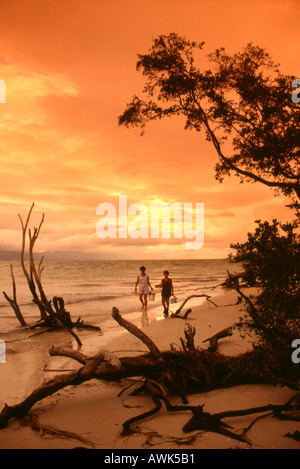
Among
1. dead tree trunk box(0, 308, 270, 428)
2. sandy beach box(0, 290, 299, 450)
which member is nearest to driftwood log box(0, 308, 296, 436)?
dead tree trunk box(0, 308, 270, 428)

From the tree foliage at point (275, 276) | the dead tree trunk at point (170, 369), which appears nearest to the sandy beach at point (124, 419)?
the dead tree trunk at point (170, 369)

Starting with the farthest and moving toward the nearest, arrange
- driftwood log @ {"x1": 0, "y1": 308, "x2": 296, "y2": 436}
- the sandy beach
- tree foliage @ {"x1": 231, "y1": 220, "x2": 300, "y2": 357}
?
driftwood log @ {"x1": 0, "y1": 308, "x2": 296, "y2": 436}
tree foliage @ {"x1": 231, "y1": 220, "x2": 300, "y2": 357}
the sandy beach

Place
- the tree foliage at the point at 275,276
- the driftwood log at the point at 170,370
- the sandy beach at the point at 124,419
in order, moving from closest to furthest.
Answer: the sandy beach at the point at 124,419 → the tree foliage at the point at 275,276 → the driftwood log at the point at 170,370

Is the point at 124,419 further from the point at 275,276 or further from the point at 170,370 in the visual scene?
the point at 275,276

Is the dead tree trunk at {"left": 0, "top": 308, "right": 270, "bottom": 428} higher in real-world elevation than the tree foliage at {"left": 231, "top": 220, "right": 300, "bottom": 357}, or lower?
lower

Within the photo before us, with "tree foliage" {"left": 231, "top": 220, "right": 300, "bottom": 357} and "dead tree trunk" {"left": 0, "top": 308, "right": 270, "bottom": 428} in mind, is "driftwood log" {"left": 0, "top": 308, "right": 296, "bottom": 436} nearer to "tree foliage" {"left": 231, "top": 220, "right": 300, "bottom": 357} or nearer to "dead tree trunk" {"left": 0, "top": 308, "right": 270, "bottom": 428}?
"dead tree trunk" {"left": 0, "top": 308, "right": 270, "bottom": 428}

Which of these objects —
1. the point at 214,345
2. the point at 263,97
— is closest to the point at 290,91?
the point at 263,97

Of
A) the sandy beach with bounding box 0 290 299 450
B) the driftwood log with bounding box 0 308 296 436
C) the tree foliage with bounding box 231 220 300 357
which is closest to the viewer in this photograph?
the sandy beach with bounding box 0 290 299 450

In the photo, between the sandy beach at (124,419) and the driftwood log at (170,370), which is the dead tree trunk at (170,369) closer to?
the driftwood log at (170,370)

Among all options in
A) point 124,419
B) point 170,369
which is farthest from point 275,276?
point 124,419

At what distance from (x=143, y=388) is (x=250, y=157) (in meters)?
7.73

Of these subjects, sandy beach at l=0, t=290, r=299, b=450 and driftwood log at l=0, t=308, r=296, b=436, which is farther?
driftwood log at l=0, t=308, r=296, b=436

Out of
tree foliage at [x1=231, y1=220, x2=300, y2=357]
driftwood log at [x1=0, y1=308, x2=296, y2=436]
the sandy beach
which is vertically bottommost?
the sandy beach

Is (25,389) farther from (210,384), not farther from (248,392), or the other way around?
(248,392)
